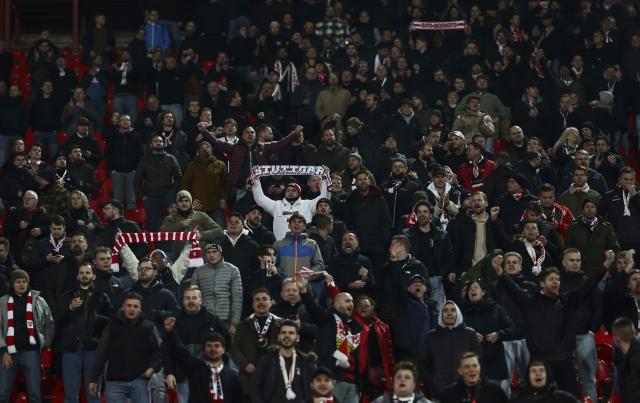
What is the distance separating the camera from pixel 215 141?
65.9 ft

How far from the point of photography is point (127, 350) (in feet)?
47.7

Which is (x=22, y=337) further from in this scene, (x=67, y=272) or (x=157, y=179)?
(x=157, y=179)

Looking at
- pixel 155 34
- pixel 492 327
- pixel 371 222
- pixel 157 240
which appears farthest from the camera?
pixel 155 34

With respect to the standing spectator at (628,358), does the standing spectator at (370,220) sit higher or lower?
higher

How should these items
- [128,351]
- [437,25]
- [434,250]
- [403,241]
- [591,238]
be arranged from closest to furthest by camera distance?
[128,351]
[403,241]
[434,250]
[591,238]
[437,25]

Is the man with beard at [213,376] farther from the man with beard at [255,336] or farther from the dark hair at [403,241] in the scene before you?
the dark hair at [403,241]

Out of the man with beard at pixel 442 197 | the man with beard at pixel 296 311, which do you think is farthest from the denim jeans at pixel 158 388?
the man with beard at pixel 442 197

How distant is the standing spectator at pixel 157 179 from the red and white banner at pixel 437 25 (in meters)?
6.99

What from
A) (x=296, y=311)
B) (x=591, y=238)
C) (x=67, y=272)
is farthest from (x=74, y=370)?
(x=591, y=238)

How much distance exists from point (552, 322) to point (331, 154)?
6011mm

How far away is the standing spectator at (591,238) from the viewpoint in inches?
675

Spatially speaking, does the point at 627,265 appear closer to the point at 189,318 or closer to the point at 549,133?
the point at 189,318

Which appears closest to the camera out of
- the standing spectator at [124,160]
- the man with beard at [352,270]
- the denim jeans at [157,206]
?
the man with beard at [352,270]

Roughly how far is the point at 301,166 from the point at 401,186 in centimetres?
131
